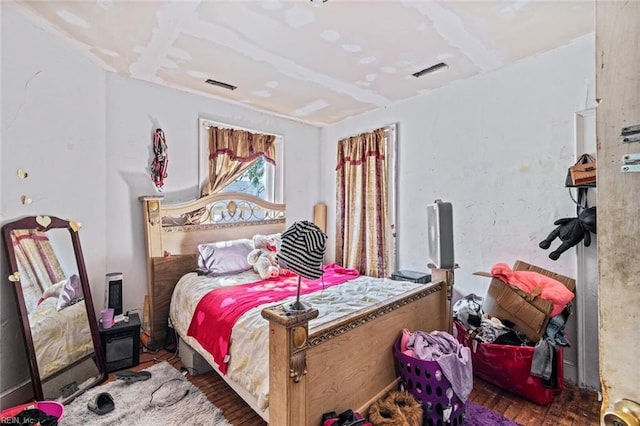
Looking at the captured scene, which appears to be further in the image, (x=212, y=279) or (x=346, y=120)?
(x=346, y=120)

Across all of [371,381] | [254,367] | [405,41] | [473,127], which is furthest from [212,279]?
[473,127]

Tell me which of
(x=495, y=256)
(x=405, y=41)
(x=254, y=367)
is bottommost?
(x=254, y=367)

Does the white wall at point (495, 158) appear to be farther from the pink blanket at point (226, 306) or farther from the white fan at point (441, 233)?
the pink blanket at point (226, 306)

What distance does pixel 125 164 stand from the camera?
8.99 feet

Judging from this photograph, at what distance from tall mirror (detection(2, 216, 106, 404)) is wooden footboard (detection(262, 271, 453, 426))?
1703mm

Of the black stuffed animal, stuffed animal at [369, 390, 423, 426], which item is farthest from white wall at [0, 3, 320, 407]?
the black stuffed animal

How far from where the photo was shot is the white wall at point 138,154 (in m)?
2.68

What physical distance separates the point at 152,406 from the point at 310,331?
1372mm

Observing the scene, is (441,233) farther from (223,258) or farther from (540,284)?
(223,258)

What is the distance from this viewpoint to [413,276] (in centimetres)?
302

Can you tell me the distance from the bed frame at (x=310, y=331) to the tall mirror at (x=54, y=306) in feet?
1.76

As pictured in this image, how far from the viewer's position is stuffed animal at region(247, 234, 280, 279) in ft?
9.23

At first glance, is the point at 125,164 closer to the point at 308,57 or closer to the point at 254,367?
the point at 308,57

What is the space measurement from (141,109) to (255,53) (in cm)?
132
